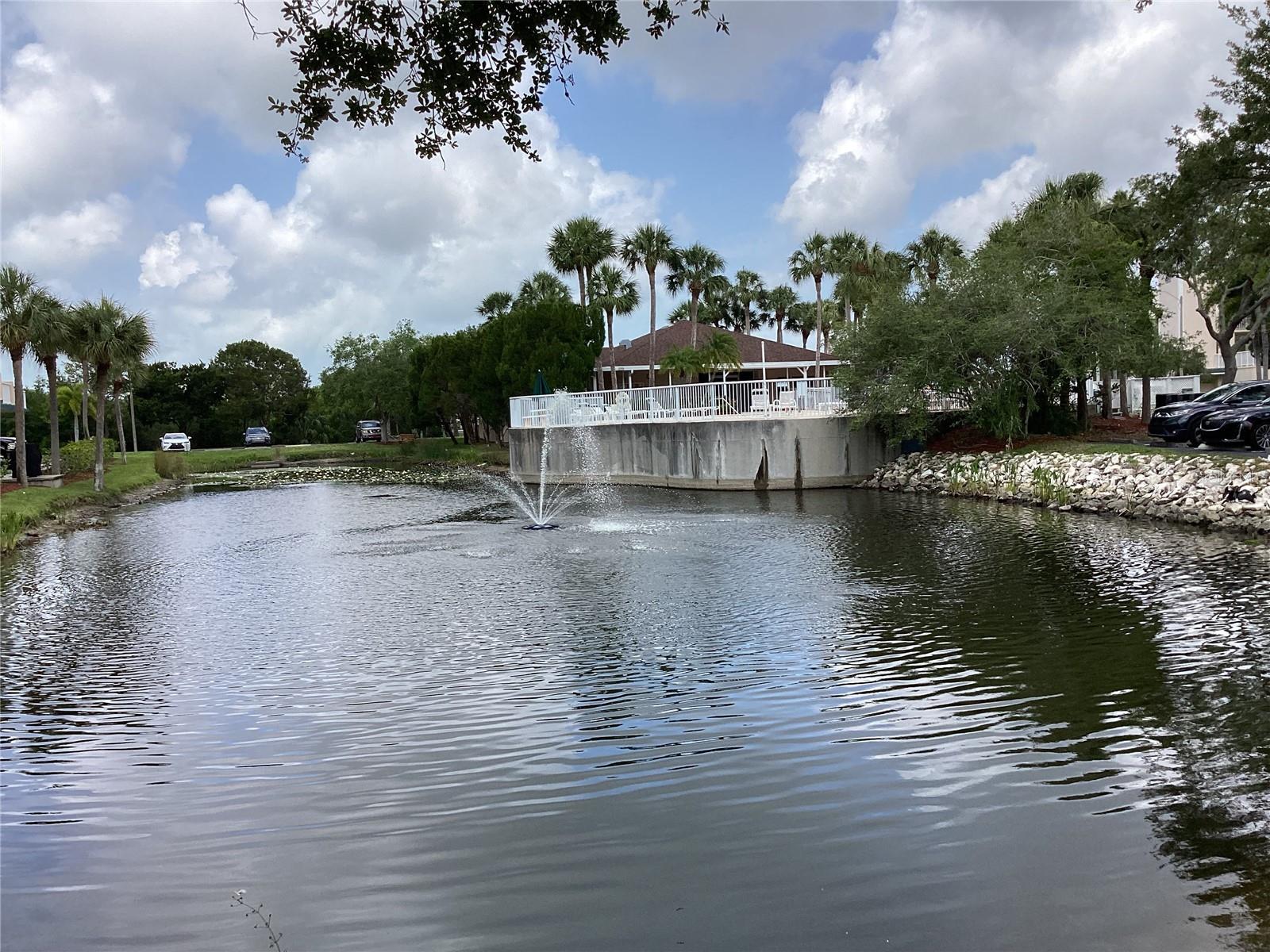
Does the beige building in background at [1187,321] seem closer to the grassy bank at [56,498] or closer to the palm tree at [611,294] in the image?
the palm tree at [611,294]

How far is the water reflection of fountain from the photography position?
3544 cm

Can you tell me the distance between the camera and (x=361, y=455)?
74812 millimetres

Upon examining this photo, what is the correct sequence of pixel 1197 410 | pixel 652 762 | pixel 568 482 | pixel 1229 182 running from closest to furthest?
pixel 652 762, pixel 1229 182, pixel 1197 410, pixel 568 482

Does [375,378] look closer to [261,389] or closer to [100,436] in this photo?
[261,389]

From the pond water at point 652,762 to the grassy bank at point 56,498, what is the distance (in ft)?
31.2

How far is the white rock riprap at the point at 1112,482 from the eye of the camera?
73.7 ft

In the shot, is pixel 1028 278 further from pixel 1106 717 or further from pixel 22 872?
pixel 22 872

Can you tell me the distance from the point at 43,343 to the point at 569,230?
3119 cm

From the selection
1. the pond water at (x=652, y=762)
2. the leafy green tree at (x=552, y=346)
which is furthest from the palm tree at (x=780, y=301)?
the pond water at (x=652, y=762)

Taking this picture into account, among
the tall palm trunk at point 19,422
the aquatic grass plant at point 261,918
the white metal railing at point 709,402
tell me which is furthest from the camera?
the white metal railing at point 709,402

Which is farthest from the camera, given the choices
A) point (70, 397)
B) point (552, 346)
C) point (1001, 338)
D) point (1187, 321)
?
point (1187, 321)

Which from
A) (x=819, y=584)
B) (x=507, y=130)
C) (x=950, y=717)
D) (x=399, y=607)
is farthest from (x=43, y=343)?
(x=950, y=717)

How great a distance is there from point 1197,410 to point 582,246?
39044mm

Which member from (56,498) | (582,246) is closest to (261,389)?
(582,246)
